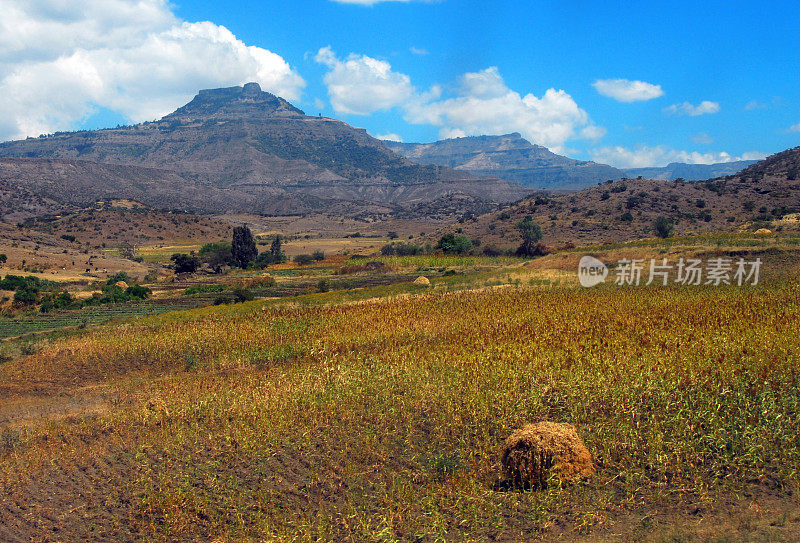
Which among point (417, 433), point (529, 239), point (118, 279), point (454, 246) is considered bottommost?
point (417, 433)

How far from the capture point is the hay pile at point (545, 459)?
342 inches

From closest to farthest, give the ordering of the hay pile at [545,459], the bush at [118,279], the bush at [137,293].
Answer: the hay pile at [545,459], the bush at [137,293], the bush at [118,279]

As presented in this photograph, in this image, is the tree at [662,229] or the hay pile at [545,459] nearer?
the hay pile at [545,459]

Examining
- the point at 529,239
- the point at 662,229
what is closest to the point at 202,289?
the point at 529,239

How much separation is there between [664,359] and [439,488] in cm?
760

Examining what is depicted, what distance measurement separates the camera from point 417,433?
10.9 m

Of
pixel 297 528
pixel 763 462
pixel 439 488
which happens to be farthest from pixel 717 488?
pixel 297 528
